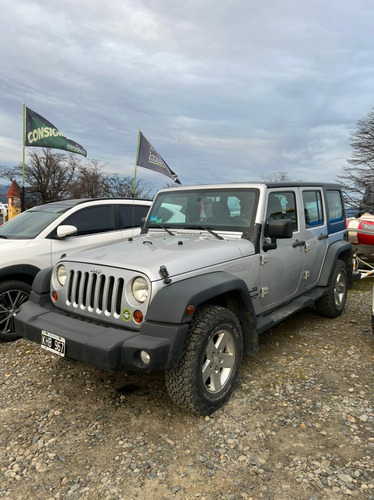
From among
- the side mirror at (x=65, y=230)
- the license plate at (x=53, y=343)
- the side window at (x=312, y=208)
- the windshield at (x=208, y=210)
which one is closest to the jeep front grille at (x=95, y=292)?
the license plate at (x=53, y=343)

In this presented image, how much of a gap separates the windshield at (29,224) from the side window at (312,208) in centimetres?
336

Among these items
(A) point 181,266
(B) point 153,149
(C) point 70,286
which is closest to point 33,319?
(C) point 70,286

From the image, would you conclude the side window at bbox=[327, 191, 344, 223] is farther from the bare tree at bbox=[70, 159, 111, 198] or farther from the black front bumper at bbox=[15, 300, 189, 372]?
the bare tree at bbox=[70, 159, 111, 198]

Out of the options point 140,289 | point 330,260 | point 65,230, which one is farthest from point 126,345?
point 330,260

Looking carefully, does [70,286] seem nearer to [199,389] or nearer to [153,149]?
[199,389]

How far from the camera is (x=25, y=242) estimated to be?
4.54 metres

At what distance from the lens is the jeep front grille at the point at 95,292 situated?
8.68 ft

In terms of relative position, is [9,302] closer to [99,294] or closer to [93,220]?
[93,220]

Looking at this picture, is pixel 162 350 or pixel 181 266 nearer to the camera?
pixel 162 350

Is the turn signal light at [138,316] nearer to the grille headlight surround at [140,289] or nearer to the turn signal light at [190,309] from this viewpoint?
the grille headlight surround at [140,289]

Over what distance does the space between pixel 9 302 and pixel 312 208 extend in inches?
160

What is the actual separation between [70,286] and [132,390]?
1103 mm

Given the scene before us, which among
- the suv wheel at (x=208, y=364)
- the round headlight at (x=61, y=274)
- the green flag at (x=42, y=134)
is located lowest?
the suv wheel at (x=208, y=364)

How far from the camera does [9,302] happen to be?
432cm
